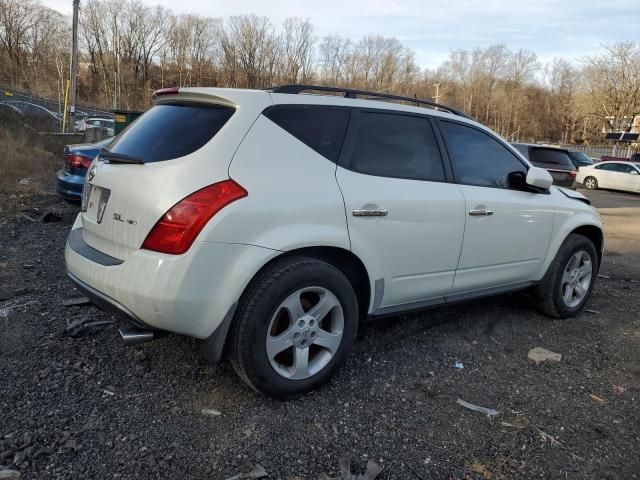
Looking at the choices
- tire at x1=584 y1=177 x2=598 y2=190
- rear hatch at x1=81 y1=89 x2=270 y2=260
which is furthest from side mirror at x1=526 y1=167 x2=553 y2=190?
tire at x1=584 y1=177 x2=598 y2=190

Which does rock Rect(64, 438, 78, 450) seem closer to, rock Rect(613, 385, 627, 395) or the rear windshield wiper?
the rear windshield wiper

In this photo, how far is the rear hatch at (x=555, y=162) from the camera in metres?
13.7

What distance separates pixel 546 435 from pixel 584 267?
257 centimetres

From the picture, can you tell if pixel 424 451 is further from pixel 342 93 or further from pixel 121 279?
pixel 342 93

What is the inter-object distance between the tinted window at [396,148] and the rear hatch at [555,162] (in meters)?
11.3

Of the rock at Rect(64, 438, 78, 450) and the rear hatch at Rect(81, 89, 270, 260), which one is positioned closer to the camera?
the rock at Rect(64, 438, 78, 450)

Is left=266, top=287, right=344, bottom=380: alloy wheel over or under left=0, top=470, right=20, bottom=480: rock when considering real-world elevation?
over

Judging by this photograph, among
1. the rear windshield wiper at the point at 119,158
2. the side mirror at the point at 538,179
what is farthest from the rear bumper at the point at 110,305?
the side mirror at the point at 538,179

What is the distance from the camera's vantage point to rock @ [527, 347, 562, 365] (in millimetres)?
3779

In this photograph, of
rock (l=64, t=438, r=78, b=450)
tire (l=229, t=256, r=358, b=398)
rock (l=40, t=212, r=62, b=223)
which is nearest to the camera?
rock (l=64, t=438, r=78, b=450)

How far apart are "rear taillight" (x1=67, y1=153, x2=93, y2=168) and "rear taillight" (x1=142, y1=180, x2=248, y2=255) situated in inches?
201

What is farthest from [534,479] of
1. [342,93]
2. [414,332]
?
[342,93]

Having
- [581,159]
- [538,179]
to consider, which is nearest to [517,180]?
[538,179]

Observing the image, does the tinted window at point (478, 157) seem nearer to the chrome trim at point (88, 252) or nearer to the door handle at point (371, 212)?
the door handle at point (371, 212)
